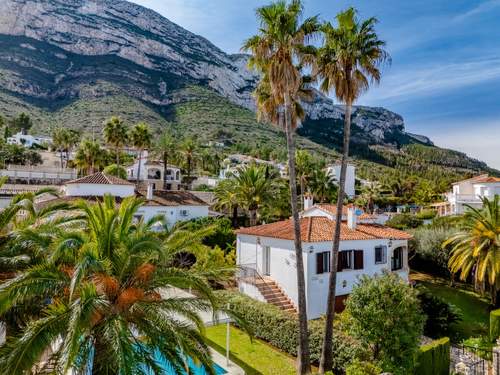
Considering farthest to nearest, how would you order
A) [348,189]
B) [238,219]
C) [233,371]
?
[348,189] → [238,219] → [233,371]

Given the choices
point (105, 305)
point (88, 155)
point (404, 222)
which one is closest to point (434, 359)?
point (105, 305)

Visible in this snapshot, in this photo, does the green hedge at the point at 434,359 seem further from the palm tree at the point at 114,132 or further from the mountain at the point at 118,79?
the mountain at the point at 118,79

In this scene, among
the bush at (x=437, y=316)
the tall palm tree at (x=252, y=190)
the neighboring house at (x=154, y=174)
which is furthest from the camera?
the neighboring house at (x=154, y=174)

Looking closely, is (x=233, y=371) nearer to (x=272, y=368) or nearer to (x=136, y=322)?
(x=272, y=368)

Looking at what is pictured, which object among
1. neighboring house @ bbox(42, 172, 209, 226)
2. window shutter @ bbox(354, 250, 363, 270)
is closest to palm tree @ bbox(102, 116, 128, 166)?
neighboring house @ bbox(42, 172, 209, 226)

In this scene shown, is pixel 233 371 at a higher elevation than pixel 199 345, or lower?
lower

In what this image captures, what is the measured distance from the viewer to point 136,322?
8852 mm

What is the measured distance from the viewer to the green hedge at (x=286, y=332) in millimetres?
15547

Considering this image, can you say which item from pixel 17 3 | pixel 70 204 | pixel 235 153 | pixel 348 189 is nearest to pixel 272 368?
pixel 70 204

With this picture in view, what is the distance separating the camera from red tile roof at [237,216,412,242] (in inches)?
929

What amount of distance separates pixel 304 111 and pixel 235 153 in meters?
101

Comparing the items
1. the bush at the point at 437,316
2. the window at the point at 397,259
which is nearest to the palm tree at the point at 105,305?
the bush at the point at 437,316

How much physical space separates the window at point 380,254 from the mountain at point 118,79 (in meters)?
92.2

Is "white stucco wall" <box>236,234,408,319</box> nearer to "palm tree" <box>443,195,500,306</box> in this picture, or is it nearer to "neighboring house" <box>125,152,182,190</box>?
"palm tree" <box>443,195,500,306</box>
